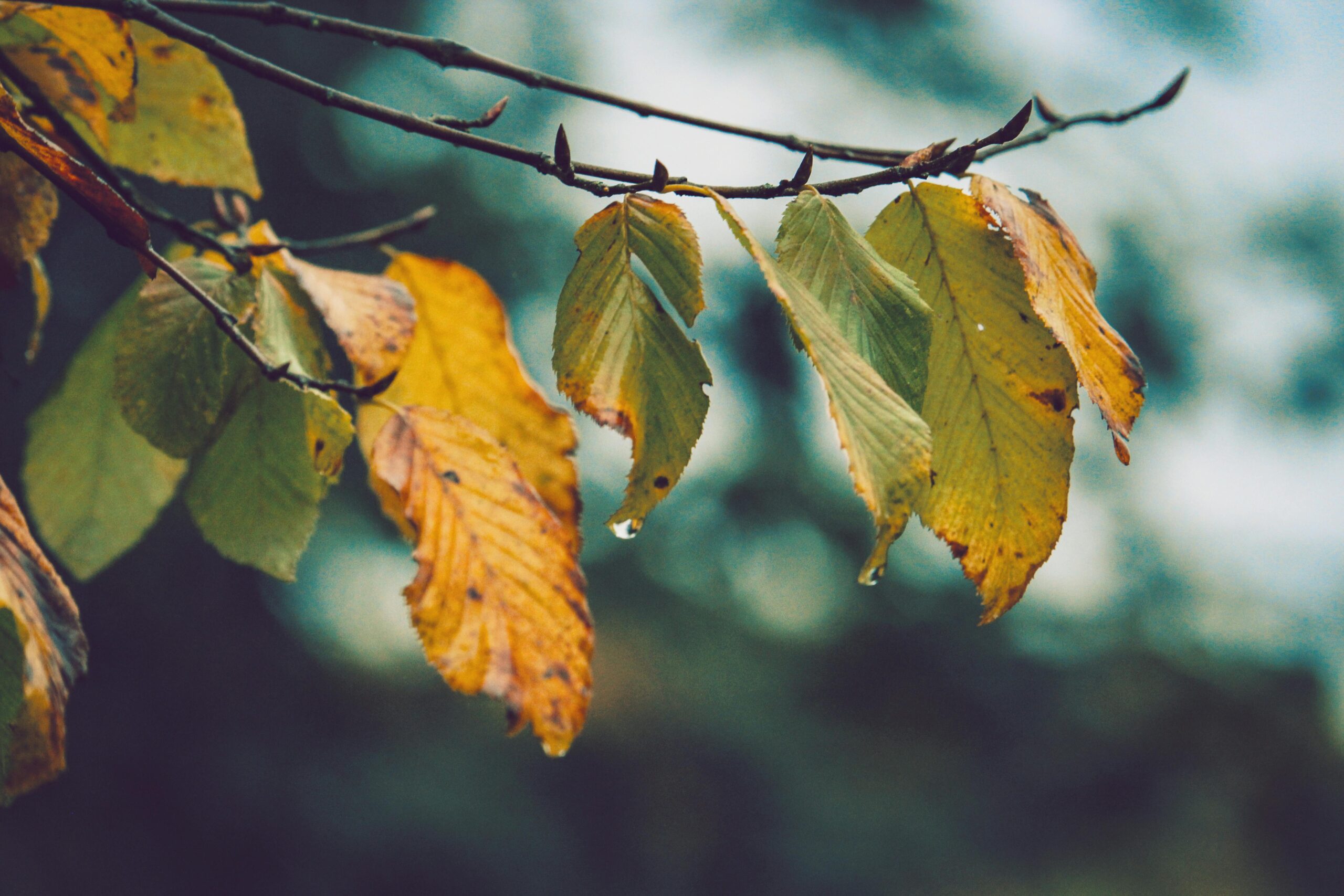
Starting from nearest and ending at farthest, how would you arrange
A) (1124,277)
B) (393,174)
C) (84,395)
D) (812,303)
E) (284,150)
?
(812,303) < (84,395) < (284,150) < (393,174) < (1124,277)

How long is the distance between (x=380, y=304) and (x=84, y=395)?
1.00 feet

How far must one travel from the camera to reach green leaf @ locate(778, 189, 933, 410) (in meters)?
0.37

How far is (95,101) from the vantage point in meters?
0.60

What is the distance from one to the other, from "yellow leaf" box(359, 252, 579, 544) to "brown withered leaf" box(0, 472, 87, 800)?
0.20 meters

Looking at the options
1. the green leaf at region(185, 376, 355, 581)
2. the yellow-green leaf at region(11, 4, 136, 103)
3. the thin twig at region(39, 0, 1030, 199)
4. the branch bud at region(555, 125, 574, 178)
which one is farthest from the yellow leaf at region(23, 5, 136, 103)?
the branch bud at region(555, 125, 574, 178)

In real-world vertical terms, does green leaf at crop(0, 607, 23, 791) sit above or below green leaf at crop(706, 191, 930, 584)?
below

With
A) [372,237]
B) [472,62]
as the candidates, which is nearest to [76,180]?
[472,62]

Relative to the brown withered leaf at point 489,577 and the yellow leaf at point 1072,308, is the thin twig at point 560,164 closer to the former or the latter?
the yellow leaf at point 1072,308

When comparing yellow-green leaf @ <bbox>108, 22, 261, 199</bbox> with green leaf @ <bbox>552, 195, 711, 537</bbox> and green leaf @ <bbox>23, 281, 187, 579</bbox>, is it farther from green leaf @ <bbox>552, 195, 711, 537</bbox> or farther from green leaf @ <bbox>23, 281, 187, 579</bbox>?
green leaf @ <bbox>552, 195, 711, 537</bbox>

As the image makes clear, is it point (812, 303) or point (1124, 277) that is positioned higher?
point (1124, 277)

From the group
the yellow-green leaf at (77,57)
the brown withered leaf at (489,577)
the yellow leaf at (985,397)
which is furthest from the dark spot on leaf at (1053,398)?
the yellow-green leaf at (77,57)

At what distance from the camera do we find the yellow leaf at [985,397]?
0.39 m

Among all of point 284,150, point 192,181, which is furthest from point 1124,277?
point 192,181

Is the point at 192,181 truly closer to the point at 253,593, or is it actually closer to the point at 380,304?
the point at 380,304
